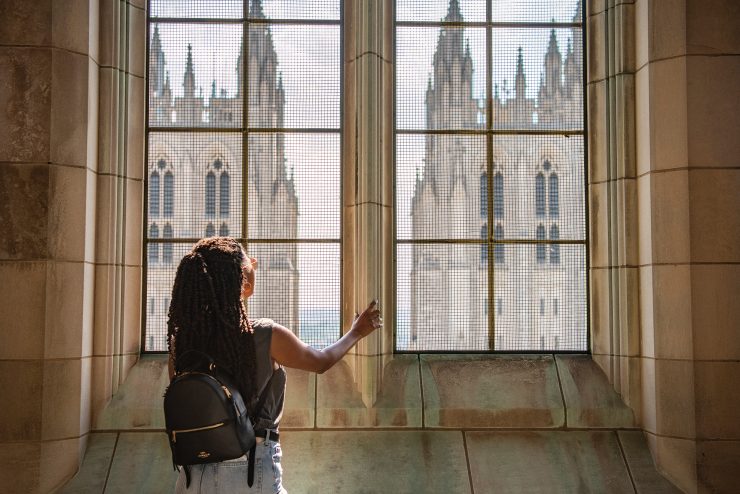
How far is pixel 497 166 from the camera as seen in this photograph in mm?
4680

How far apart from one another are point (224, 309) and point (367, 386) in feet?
6.42

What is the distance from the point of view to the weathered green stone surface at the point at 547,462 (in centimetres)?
409

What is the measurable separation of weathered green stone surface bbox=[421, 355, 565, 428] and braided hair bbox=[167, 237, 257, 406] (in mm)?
2049

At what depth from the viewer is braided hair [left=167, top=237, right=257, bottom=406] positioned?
2.46 meters

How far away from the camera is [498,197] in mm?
4664

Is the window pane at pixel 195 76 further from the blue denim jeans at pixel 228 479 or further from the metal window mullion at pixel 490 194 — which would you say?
the blue denim jeans at pixel 228 479

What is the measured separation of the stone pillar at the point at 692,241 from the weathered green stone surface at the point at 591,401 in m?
0.16

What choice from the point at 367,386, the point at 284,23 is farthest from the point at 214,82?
the point at 367,386

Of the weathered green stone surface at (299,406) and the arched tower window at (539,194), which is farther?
the arched tower window at (539,194)

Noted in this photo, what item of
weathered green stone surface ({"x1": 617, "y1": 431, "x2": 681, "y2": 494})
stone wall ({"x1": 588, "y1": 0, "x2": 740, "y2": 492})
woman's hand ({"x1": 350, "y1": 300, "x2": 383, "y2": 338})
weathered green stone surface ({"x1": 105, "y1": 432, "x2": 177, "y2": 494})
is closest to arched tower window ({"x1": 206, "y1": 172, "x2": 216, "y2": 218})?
weathered green stone surface ({"x1": 105, "y1": 432, "x2": 177, "y2": 494})

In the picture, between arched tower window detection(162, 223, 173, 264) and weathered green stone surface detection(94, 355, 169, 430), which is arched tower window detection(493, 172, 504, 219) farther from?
weathered green stone surface detection(94, 355, 169, 430)

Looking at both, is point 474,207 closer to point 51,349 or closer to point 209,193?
point 209,193

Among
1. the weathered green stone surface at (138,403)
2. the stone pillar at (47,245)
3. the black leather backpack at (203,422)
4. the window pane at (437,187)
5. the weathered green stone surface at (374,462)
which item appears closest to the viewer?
the black leather backpack at (203,422)

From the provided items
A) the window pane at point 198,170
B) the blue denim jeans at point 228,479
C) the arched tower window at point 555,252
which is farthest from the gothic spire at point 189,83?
the blue denim jeans at point 228,479
